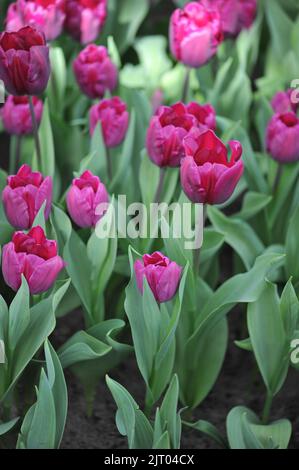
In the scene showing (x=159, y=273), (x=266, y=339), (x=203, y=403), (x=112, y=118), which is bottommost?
(x=203, y=403)

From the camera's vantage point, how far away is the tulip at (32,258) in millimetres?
1183

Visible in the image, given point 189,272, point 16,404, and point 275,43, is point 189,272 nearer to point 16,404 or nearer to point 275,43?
point 16,404

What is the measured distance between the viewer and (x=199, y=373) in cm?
143

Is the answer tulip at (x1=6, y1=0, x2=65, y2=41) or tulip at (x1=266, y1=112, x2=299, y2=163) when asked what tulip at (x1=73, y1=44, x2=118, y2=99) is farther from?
tulip at (x1=266, y1=112, x2=299, y2=163)

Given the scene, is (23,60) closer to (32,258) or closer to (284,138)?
(32,258)

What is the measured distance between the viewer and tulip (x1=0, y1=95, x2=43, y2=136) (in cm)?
152

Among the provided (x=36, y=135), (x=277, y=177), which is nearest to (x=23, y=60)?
(x=36, y=135)

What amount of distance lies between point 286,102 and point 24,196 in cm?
55

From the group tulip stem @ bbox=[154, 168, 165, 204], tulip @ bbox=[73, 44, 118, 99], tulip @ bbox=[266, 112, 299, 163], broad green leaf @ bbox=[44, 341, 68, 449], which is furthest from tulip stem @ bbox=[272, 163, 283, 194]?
broad green leaf @ bbox=[44, 341, 68, 449]

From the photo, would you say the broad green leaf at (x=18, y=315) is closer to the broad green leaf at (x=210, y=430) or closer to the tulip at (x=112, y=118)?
the broad green leaf at (x=210, y=430)

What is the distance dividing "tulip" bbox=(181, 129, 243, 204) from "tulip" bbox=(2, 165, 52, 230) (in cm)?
21

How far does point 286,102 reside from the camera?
1594 millimetres

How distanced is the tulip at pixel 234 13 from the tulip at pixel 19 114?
0.42m

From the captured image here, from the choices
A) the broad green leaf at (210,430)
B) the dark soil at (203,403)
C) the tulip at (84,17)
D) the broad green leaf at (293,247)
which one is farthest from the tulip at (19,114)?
the broad green leaf at (210,430)
